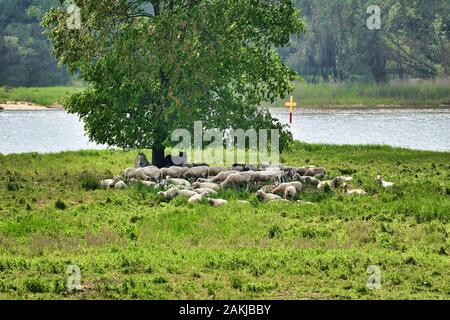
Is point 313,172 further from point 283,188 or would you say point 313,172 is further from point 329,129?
point 329,129

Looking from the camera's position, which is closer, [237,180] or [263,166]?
[237,180]

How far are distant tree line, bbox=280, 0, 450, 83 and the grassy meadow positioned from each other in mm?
77361

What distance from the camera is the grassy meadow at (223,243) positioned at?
15.2m

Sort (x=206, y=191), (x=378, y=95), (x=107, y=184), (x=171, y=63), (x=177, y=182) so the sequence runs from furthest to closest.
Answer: (x=378, y=95), (x=171, y=63), (x=107, y=184), (x=177, y=182), (x=206, y=191)

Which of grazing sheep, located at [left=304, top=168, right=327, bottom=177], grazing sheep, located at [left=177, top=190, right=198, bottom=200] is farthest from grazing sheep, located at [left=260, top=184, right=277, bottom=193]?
grazing sheep, located at [left=304, top=168, right=327, bottom=177]

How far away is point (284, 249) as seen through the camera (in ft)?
59.8

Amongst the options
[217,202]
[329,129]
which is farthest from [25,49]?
[217,202]

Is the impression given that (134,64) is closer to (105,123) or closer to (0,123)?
(105,123)

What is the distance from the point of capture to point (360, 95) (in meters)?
99.4

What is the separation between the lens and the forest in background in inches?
4156

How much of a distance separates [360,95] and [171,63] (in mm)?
71539

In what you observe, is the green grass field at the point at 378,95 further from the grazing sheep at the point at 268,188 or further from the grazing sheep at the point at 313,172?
the grazing sheep at the point at 268,188

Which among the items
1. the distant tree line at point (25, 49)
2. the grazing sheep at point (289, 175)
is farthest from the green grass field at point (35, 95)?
the grazing sheep at point (289, 175)
